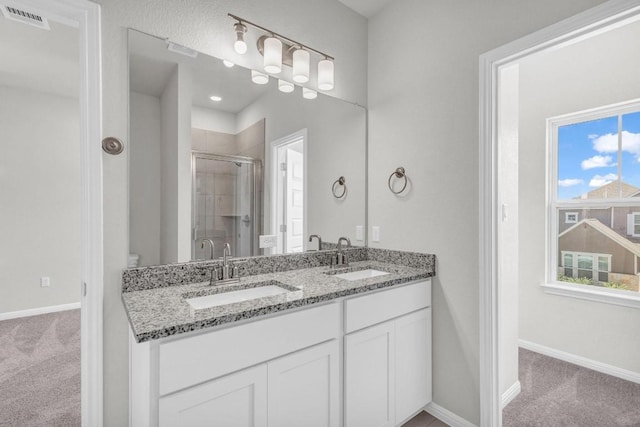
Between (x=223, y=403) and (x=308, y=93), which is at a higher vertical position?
(x=308, y=93)

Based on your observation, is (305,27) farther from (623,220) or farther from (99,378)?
(623,220)

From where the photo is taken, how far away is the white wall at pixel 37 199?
373 cm

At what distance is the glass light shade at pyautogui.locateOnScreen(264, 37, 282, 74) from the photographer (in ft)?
6.02

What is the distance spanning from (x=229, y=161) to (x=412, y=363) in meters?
1.60

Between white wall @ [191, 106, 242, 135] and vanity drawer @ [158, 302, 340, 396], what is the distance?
110 centimetres

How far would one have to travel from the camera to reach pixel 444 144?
1.95 m

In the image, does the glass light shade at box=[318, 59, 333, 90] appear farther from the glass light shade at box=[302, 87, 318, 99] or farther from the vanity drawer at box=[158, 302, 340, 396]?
the vanity drawer at box=[158, 302, 340, 396]

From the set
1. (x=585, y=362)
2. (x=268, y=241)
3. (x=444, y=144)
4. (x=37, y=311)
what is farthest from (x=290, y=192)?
(x=37, y=311)

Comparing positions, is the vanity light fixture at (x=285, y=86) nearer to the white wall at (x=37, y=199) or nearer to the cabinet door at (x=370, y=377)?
the cabinet door at (x=370, y=377)

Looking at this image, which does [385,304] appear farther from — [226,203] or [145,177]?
[145,177]

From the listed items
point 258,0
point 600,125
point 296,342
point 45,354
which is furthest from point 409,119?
point 45,354

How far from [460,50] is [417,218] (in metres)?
1.05

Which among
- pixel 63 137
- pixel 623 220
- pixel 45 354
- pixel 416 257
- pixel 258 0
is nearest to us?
pixel 258 0

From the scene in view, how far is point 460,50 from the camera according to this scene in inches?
73.9
